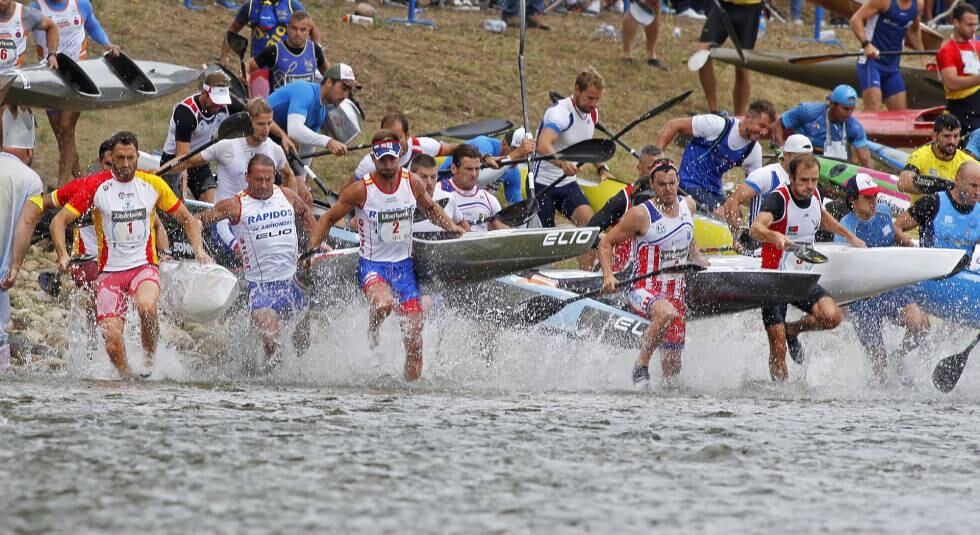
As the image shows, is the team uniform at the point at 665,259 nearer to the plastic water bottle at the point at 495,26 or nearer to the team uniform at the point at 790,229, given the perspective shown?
the team uniform at the point at 790,229

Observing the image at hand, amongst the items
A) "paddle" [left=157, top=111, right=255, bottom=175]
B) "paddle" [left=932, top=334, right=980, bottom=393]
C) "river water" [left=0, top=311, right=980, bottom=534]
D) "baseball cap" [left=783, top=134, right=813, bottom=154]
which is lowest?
"river water" [left=0, top=311, right=980, bottom=534]

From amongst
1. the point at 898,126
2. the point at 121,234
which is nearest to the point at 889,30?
the point at 898,126

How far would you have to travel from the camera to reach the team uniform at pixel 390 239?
34.4 ft

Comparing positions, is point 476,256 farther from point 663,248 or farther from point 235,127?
point 235,127

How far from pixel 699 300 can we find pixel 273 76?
4.37 metres

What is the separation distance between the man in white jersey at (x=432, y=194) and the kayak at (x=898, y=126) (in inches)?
209

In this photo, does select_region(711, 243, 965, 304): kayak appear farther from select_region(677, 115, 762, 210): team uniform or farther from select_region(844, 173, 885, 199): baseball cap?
select_region(677, 115, 762, 210): team uniform

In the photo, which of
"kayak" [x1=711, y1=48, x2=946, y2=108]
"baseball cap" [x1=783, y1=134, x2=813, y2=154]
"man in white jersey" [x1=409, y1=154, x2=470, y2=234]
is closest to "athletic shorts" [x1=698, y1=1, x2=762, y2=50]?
"kayak" [x1=711, y1=48, x2=946, y2=108]

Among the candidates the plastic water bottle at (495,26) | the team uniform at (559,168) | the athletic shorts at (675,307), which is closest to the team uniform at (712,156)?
the team uniform at (559,168)

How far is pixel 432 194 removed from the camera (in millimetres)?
11414

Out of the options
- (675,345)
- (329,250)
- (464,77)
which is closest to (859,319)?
(675,345)

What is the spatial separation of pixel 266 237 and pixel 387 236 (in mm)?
758

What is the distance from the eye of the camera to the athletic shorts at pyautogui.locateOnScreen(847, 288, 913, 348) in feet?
37.2

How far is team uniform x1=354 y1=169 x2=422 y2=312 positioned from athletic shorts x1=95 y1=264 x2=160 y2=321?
4.09ft
